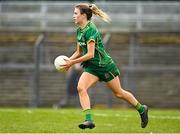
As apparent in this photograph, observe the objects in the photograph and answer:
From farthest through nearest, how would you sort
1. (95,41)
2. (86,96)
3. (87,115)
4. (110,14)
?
(110,14) → (95,41) → (86,96) → (87,115)

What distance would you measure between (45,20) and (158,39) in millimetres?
4987

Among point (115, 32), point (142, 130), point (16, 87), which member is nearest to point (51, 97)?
point (16, 87)

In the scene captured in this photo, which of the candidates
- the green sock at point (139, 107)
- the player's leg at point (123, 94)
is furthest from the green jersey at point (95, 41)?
the green sock at point (139, 107)

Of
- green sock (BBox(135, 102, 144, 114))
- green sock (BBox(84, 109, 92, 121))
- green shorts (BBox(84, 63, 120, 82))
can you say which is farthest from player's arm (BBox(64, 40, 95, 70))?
green sock (BBox(135, 102, 144, 114))

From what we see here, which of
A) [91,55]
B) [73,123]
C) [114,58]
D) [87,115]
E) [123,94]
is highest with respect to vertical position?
[91,55]

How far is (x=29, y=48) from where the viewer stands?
27.6m

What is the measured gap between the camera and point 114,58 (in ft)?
88.2

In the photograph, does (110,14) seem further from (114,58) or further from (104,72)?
(104,72)

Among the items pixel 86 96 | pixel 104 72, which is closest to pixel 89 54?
pixel 104 72

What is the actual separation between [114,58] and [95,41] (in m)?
14.4

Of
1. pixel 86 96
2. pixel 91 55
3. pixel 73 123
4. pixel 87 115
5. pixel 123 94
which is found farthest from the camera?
pixel 73 123

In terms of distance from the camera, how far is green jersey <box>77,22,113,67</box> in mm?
12398

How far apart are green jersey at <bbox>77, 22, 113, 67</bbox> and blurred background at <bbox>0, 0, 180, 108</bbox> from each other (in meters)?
12.5

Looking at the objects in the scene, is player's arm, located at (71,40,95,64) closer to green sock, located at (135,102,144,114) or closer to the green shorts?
the green shorts
